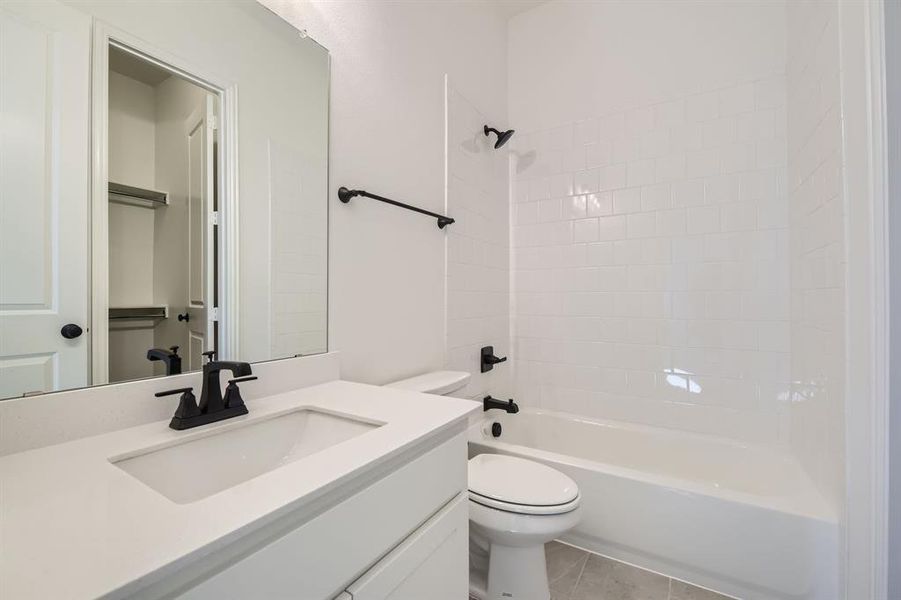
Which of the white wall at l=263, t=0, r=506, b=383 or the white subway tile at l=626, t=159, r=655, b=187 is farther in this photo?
the white subway tile at l=626, t=159, r=655, b=187

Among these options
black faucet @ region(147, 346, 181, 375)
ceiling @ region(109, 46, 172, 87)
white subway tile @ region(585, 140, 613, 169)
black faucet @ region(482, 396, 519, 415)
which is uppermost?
white subway tile @ region(585, 140, 613, 169)

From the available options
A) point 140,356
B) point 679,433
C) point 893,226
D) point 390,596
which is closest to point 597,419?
point 679,433

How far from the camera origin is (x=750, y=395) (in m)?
1.82

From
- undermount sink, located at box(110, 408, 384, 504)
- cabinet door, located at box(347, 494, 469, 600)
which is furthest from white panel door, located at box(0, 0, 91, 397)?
cabinet door, located at box(347, 494, 469, 600)

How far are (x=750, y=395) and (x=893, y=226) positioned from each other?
40.1 inches

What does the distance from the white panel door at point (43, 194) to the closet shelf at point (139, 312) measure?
5cm

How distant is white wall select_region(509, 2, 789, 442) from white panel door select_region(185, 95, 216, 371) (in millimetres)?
1805

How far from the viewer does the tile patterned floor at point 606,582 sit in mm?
1396

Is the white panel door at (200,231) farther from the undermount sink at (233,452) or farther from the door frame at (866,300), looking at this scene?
the door frame at (866,300)

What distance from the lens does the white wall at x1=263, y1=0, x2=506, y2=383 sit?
132 centimetres

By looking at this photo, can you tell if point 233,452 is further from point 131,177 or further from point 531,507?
point 531,507

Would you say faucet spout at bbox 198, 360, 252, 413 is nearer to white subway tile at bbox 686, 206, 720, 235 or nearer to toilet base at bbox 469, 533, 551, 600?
toilet base at bbox 469, 533, 551, 600

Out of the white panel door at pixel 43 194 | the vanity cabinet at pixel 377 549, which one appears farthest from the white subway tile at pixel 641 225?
the white panel door at pixel 43 194

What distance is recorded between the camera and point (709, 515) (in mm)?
1378
